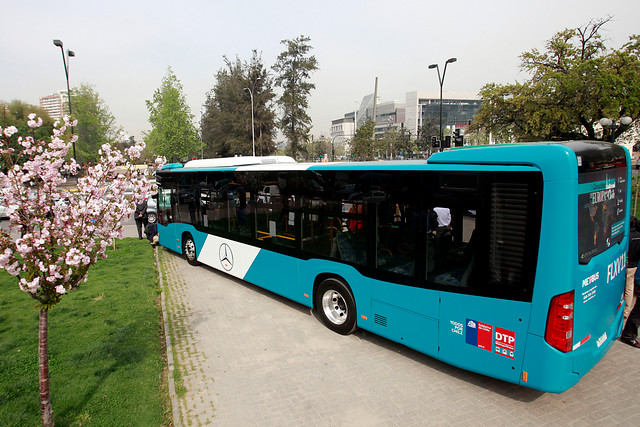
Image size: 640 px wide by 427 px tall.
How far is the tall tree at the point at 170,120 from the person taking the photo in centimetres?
3881

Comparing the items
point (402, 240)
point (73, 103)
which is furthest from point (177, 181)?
point (73, 103)

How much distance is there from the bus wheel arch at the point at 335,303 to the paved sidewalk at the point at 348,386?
202 mm

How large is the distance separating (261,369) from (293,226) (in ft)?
8.93

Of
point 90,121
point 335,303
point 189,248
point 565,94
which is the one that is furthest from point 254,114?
point 335,303

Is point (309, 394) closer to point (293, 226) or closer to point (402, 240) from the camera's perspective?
point (402, 240)

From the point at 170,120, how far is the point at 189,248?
3110 cm

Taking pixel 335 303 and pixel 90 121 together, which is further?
pixel 90 121

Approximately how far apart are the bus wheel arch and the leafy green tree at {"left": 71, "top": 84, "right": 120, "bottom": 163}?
36544 mm

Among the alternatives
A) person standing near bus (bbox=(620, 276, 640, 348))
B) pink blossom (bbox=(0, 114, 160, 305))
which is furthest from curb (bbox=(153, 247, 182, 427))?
person standing near bus (bbox=(620, 276, 640, 348))

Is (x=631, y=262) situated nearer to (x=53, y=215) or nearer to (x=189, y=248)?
(x=53, y=215)

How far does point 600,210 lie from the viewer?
178 inches

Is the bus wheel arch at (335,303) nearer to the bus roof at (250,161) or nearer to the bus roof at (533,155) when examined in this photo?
the bus roof at (533,155)

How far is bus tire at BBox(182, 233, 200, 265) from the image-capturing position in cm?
1152

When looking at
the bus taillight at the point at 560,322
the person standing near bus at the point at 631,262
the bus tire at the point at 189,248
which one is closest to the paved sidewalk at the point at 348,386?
the person standing near bus at the point at 631,262
